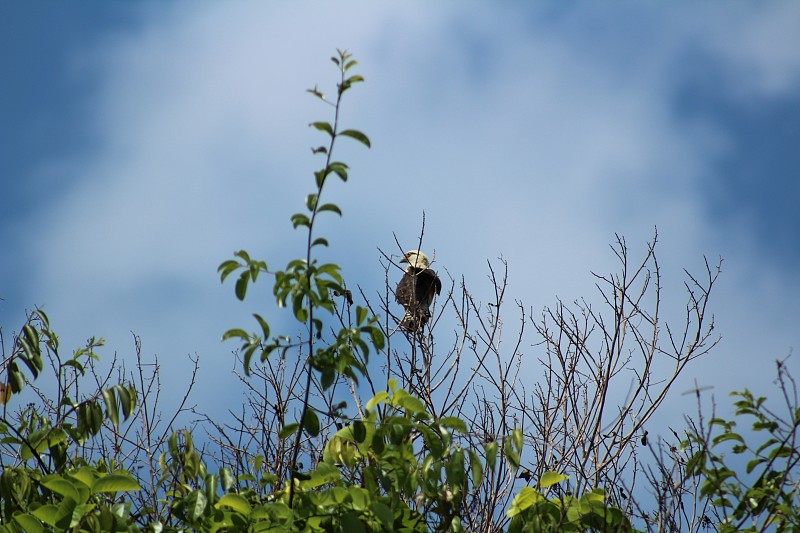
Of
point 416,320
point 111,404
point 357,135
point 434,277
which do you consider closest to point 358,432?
point 111,404

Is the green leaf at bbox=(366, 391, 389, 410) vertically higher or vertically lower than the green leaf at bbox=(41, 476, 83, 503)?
higher

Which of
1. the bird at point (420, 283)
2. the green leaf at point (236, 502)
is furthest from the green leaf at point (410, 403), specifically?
the bird at point (420, 283)

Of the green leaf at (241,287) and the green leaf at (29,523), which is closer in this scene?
the green leaf at (241,287)

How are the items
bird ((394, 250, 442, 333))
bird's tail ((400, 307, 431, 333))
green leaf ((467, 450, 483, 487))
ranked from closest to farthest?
1. green leaf ((467, 450, 483, 487))
2. bird's tail ((400, 307, 431, 333))
3. bird ((394, 250, 442, 333))

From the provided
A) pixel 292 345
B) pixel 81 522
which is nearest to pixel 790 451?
pixel 292 345

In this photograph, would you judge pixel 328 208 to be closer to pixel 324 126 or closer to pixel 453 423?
pixel 324 126

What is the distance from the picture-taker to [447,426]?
2.67m

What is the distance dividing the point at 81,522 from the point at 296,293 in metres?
1.08

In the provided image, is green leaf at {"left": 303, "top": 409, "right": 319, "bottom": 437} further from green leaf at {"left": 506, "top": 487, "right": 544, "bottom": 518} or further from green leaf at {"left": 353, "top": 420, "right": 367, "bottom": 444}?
green leaf at {"left": 506, "top": 487, "right": 544, "bottom": 518}

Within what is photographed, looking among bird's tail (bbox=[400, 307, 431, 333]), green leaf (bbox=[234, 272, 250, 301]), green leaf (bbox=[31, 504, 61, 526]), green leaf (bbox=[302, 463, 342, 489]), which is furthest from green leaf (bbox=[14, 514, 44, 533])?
bird's tail (bbox=[400, 307, 431, 333])

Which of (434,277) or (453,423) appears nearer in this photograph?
(453,423)

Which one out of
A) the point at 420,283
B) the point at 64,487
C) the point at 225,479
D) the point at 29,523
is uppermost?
the point at 420,283

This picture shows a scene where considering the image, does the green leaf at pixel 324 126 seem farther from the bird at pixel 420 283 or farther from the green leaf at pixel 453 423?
the bird at pixel 420 283

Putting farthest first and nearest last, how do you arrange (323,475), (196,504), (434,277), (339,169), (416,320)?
(434,277) → (416,320) → (323,475) → (196,504) → (339,169)
